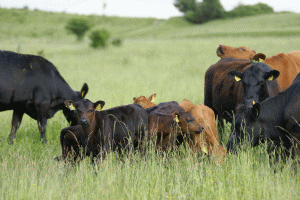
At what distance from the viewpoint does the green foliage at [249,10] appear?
65.3 meters

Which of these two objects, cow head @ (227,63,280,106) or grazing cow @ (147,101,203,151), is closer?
grazing cow @ (147,101,203,151)

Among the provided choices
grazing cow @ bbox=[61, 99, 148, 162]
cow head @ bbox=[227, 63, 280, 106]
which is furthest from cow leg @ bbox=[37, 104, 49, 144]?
cow head @ bbox=[227, 63, 280, 106]

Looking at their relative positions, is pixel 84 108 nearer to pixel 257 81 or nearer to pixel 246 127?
pixel 246 127

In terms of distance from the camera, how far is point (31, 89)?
608 centimetres

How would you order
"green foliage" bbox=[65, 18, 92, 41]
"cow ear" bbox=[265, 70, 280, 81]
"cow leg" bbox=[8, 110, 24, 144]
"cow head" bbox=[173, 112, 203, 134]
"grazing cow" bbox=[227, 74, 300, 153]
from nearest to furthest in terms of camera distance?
1. "grazing cow" bbox=[227, 74, 300, 153]
2. "cow head" bbox=[173, 112, 203, 134]
3. "cow ear" bbox=[265, 70, 280, 81]
4. "cow leg" bbox=[8, 110, 24, 144]
5. "green foliage" bbox=[65, 18, 92, 41]

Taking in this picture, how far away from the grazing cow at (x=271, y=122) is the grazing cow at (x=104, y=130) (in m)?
1.30

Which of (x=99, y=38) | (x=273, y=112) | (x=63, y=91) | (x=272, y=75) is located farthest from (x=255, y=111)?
(x=99, y=38)

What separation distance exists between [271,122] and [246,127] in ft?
1.27

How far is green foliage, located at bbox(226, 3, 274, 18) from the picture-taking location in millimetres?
65262

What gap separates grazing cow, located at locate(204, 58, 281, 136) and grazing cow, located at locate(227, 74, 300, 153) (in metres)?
0.29

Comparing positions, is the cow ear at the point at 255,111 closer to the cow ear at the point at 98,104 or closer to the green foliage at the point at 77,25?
the cow ear at the point at 98,104

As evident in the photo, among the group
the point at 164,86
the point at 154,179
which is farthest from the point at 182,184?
the point at 164,86

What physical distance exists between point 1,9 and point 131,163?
7014cm

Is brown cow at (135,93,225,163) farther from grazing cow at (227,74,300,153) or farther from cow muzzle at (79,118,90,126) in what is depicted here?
cow muzzle at (79,118,90,126)
